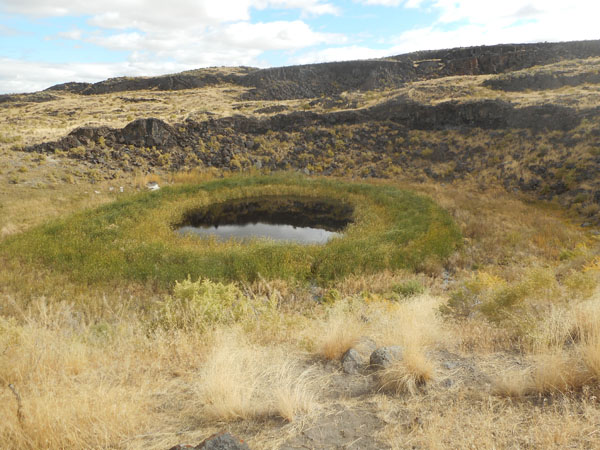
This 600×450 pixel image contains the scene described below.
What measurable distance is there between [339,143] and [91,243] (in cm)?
3023

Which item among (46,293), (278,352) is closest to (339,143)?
(46,293)

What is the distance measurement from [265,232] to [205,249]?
7006mm

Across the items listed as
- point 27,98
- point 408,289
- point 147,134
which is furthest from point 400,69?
point 27,98

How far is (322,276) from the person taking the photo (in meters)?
14.6

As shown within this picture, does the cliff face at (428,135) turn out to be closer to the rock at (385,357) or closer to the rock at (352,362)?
the rock at (385,357)

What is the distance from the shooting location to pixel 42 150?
31.8 metres

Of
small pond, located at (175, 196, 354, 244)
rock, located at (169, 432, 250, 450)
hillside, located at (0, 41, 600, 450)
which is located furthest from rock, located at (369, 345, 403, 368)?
small pond, located at (175, 196, 354, 244)

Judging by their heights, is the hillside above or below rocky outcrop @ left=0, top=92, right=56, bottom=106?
below

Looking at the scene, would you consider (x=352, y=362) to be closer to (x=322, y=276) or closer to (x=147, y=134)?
(x=322, y=276)

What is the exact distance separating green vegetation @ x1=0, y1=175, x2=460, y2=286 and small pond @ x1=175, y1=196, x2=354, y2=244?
84.4 inches

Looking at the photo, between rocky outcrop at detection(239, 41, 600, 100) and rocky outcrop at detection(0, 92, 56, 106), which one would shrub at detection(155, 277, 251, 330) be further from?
rocky outcrop at detection(0, 92, 56, 106)

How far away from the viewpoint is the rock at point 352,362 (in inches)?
204

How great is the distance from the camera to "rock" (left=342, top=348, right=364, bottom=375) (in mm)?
5184

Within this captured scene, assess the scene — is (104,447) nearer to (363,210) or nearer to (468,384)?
(468,384)
